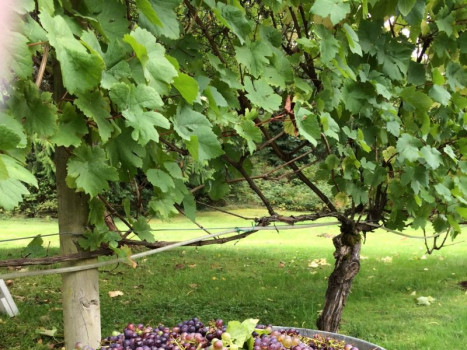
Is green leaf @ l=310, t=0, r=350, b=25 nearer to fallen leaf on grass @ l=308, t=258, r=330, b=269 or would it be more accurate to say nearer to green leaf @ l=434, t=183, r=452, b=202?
green leaf @ l=434, t=183, r=452, b=202

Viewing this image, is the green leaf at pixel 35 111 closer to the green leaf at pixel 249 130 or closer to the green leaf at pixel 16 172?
the green leaf at pixel 16 172

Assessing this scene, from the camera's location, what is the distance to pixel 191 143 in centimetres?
133

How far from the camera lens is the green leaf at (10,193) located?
3.10ft

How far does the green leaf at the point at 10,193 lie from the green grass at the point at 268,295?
3211 millimetres

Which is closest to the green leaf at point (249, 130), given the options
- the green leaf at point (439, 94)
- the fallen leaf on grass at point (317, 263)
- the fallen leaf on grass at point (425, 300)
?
the green leaf at point (439, 94)

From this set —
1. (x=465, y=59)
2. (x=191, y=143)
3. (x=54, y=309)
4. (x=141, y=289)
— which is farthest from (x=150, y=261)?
(x=191, y=143)

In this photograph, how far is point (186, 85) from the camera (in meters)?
1.23

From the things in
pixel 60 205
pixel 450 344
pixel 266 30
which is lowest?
pixel 450 344

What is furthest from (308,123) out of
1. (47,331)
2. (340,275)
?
(47,331)

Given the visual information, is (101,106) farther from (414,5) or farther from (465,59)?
(465,59)

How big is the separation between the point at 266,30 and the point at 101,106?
0.99 m

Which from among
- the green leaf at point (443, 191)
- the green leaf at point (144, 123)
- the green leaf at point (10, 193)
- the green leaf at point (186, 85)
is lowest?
the green leaf at point (443, 191)

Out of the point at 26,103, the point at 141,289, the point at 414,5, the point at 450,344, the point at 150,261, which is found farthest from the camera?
the point at 150,261

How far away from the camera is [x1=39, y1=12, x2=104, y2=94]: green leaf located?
961mm
